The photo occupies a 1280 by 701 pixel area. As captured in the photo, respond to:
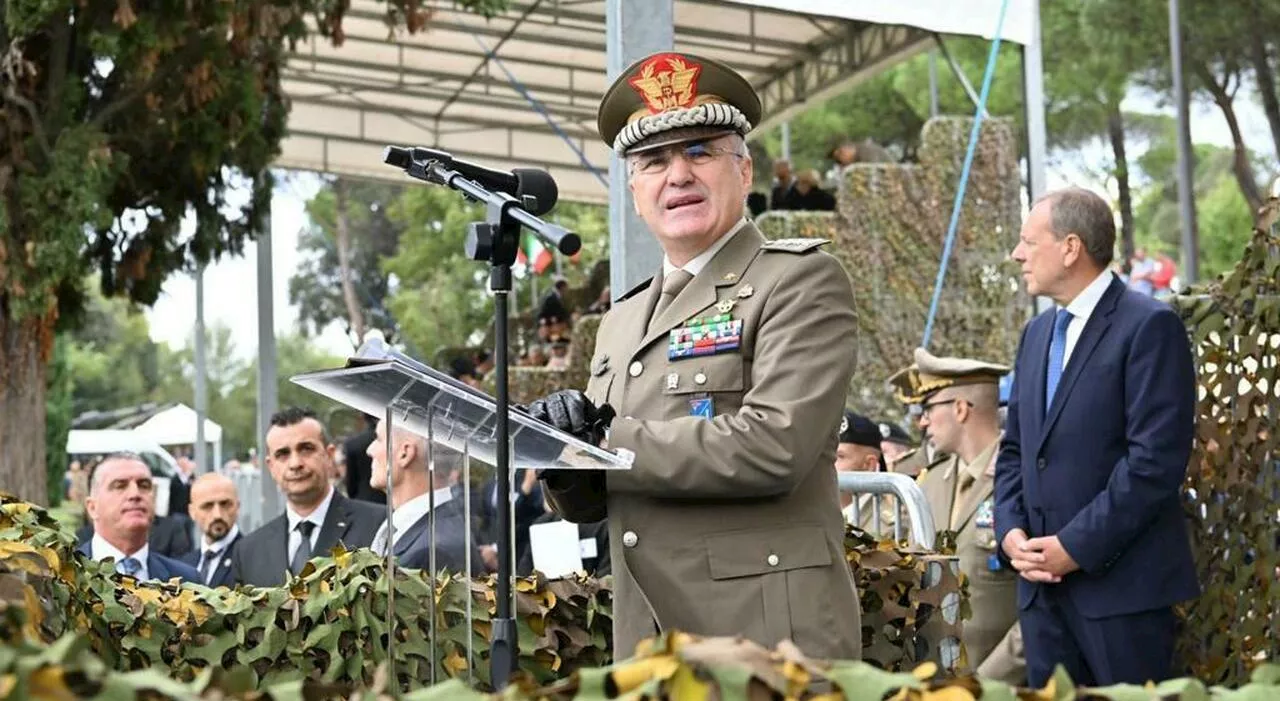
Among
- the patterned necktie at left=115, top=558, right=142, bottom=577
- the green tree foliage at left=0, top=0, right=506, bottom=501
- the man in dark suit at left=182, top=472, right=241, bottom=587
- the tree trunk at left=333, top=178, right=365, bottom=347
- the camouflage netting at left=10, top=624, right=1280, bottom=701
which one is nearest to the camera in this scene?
the camouflage netting at left=10, top=624, right=1280, bottom=701

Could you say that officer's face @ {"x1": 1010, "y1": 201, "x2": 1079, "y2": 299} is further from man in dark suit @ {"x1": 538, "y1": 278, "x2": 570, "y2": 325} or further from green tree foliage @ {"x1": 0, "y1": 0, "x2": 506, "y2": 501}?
man in dark suit @ {"x1": 538, "y1": 278, "x2": 570, "y2": 325}

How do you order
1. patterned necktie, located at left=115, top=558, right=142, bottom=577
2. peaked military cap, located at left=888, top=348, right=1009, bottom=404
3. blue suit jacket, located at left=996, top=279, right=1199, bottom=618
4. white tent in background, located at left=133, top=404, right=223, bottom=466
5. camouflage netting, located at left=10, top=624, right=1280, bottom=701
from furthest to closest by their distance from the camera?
white tent in background, located at left=133, top=404, right=223, bottom=466 → patterned necktie, located at left=115, top=558, right=142, bottom=577 → peaked military cap, located at left=888, top=348, right=1009, bottom=404 → blue suit jacket, located at left=996, top=279, right=1199, bottom=618 → camouflage netting, located at left=10, top=624, right=1280, bottom=701

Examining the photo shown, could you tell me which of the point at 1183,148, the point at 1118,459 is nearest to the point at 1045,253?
the point at 1118,459

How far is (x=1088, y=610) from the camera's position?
17.4 feet

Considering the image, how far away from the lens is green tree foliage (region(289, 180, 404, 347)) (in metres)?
58.3

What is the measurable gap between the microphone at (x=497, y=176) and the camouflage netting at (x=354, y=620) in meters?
0.83

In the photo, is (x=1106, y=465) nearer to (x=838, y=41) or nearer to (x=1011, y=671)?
(x=1011, y=671)

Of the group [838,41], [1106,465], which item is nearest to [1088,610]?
[1106,465]

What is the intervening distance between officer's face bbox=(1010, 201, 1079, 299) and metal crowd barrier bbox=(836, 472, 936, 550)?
0.71m

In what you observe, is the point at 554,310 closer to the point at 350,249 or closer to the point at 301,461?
the point at 301,461

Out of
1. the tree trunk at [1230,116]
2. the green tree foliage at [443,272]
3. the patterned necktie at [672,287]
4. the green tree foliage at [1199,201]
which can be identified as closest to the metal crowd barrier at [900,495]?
the patterned necktie at [672,287]

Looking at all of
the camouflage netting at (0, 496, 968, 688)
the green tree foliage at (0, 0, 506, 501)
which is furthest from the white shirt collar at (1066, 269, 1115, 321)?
the green tree foliage at (0, 0, 506, 501)

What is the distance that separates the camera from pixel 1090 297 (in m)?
5.50

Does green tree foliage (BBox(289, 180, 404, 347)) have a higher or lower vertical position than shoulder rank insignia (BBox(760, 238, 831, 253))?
higher
